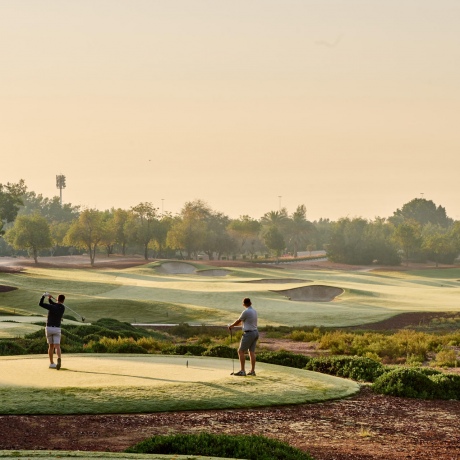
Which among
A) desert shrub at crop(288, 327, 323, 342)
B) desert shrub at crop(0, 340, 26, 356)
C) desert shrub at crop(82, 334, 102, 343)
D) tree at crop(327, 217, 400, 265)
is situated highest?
tree at crop(327, 217, 400, 265)

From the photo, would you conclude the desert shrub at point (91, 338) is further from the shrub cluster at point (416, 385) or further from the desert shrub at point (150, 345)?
the shrub cluster at point (416, 385)

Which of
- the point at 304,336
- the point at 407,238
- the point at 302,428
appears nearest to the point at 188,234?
the point at 407,238

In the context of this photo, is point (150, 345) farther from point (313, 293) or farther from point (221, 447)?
point (313, 293)

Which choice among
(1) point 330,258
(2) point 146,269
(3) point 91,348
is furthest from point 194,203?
(3) point 91,348

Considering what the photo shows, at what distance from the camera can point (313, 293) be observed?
8075 cm

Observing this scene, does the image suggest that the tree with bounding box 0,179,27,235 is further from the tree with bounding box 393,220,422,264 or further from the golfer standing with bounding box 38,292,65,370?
the golfer standing with bounding box 38,292,65,370

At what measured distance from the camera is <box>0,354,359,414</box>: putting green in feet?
66.6

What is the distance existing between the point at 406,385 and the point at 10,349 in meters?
15.4

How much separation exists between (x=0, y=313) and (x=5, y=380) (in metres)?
35.1

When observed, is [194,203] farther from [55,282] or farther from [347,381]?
[347,381]

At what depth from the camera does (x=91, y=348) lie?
3219cm

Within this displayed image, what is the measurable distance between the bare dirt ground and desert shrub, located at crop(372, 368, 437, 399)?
1629mm

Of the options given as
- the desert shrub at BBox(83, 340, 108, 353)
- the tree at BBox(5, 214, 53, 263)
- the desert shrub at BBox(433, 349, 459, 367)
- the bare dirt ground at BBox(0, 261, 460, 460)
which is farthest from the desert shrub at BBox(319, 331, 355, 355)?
the tree at BBox(5, 214, 53, 263)

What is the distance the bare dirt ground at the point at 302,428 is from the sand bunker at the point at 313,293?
2245 inches
